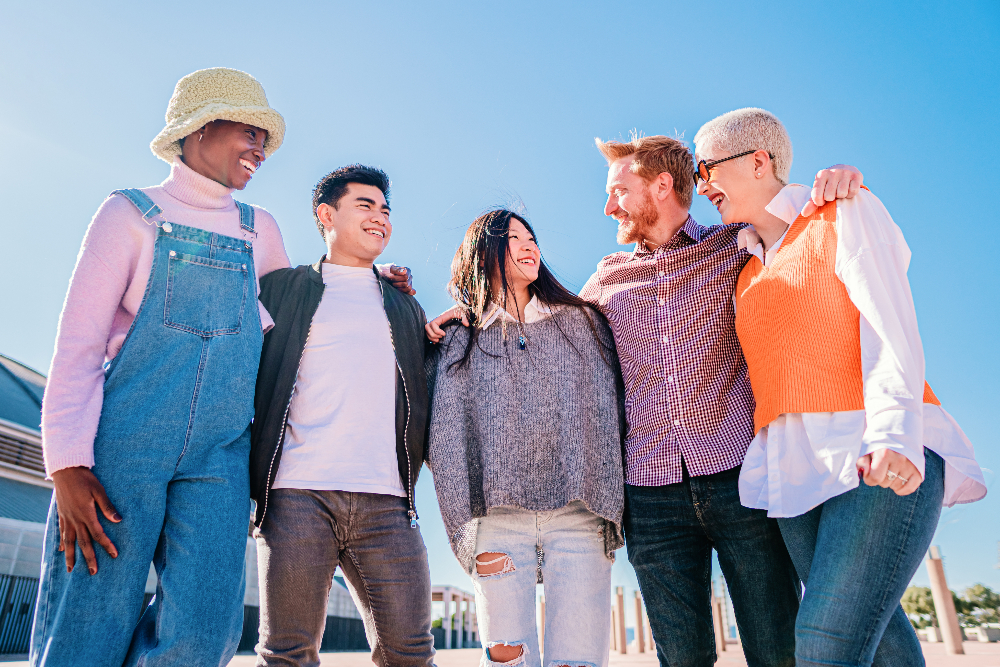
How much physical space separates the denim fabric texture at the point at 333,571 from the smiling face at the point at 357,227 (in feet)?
4.36

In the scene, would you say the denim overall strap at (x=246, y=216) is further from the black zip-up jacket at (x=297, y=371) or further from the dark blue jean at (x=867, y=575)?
the dark blue jean at (x=867, y=575)

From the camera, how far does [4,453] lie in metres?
19.3

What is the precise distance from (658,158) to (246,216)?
216 centimetres

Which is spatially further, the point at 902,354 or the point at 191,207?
the point at 191,207

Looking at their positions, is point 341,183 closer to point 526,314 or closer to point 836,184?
point 526,314

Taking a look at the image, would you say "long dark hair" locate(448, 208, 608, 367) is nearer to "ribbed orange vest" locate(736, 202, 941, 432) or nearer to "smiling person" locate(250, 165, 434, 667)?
"smiling person" locate(250, 165, 434, 667)

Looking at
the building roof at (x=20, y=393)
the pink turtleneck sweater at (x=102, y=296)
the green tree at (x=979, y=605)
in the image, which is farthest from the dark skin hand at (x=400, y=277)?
the green tree at (x=979, y=605)

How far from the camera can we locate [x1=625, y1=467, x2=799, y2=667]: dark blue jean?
2.61 meters

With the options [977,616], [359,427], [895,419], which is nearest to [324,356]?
[359,427]

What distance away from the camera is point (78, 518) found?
2.12 meters

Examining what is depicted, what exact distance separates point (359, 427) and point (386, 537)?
1.54ft

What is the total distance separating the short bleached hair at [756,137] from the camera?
9.96ft

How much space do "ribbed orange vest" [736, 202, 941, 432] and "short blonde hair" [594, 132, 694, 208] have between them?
1166mm

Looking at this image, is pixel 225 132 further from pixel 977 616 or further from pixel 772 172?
pixel 977 616
